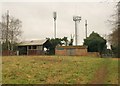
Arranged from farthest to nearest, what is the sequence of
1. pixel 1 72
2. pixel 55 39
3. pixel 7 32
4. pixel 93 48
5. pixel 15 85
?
pixel 55 39 < pixel 93 48 < pixel 7 32 < pixel 1 72 < pixel 15 85

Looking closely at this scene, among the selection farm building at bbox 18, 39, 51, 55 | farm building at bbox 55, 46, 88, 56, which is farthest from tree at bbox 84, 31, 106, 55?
farm building at bbox 18, 39, 51, 55

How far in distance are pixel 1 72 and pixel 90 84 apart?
21.3 ft

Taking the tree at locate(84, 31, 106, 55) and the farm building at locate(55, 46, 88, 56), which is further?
the tree at locate(84, 31, 106, 55)

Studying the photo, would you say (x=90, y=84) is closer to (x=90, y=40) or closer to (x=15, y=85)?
(x=15, y=85)

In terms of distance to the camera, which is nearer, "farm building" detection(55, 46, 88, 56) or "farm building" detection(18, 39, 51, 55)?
"farm building" detection(55, 46, 88, 56)

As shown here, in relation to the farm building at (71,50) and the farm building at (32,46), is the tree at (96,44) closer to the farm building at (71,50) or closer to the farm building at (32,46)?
the farm building at (71,50)

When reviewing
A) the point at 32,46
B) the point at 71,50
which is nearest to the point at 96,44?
the point at 71,50

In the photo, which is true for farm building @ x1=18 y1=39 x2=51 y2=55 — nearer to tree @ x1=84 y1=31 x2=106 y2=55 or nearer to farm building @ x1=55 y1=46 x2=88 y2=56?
farm building @ x1=55 y1=46 x2=88 y2=56

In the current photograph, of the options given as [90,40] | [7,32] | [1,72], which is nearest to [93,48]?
[90,40]

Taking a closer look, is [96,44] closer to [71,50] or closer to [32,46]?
[71,50]

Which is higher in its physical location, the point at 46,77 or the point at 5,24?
the point at 5,24

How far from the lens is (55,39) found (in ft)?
242

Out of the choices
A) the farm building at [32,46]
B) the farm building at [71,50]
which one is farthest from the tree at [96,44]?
the farm building at [32,46]

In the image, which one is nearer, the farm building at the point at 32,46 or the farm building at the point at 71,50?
the farm building at the point at 71,50
